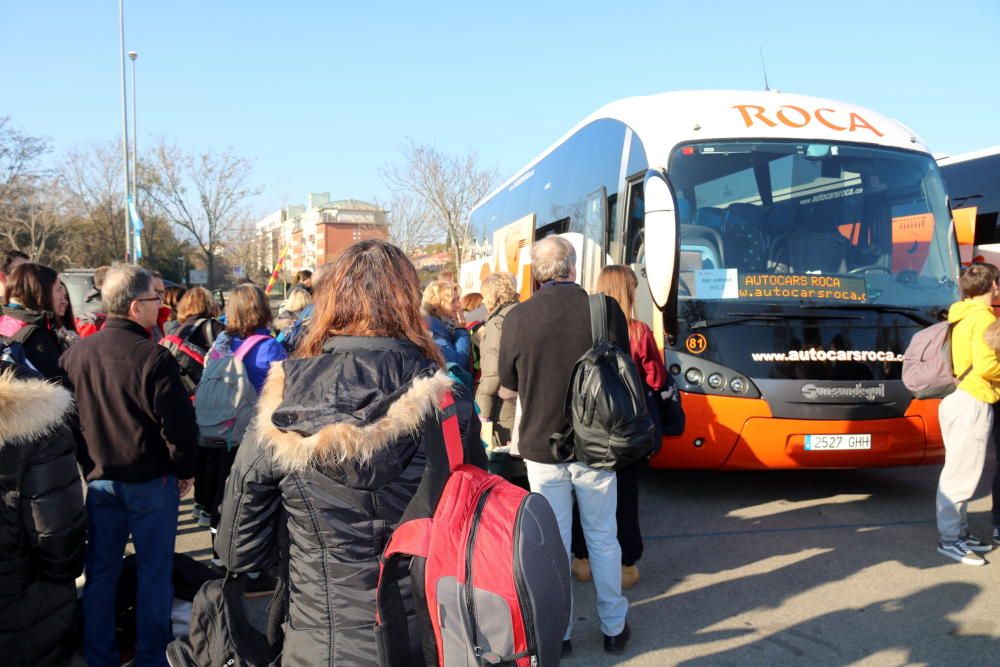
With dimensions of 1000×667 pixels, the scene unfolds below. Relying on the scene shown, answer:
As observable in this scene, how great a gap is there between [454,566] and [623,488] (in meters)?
3.10

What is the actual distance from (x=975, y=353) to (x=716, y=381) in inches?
68.6

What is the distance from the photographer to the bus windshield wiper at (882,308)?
19.3ft

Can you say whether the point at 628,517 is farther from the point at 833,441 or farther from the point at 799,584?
the point at 833,441

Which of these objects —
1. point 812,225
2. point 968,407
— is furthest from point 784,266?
point 968,407

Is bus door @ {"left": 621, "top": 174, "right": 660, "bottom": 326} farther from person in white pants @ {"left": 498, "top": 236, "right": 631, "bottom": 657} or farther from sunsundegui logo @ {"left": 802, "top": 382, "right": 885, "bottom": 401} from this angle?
person in white pants @ {"left": 498, "top": 236, "right": 631, "bottom": 657}

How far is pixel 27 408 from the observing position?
289 centimetres

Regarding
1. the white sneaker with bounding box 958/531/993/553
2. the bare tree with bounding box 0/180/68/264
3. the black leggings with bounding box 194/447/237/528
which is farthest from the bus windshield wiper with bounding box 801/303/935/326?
the bare tree with bounding box 0/180/68/264

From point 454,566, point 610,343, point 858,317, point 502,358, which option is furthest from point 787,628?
point 454,566

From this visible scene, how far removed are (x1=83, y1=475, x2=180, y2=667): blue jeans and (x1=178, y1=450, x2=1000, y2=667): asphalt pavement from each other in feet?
6.46

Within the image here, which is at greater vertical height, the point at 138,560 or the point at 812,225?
the point at 812,225

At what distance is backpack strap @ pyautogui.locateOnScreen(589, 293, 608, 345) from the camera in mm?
3775

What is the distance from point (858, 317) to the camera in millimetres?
5879

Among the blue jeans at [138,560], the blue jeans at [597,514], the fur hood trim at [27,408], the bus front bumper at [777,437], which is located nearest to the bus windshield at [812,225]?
the bus front bumper at [777,437]

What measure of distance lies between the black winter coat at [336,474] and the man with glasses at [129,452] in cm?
163
